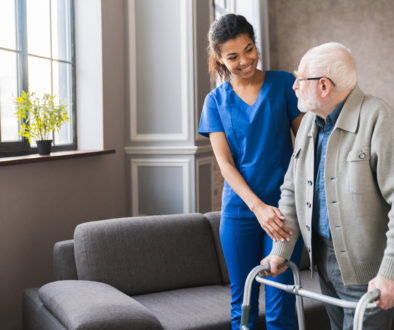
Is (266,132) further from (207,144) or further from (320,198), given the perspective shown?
(207,144)

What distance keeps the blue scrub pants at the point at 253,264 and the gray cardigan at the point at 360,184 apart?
46 centimetres

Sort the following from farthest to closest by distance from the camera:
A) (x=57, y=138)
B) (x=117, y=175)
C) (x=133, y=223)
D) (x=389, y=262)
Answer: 1. (x=117, y=175)
2. (x=57, y=138)
3. (x=133, y=223)
4. (x=389, y=262)

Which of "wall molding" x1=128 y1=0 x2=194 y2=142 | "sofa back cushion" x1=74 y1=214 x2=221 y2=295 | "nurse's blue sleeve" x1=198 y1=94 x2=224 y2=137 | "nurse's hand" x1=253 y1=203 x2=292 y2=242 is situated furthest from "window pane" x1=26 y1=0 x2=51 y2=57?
"nurse's hand" x1=253 y1=203 x2=292 y2=242

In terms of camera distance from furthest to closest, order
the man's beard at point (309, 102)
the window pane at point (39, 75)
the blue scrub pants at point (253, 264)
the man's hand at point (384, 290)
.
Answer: the window pane at point (39, 75), the blue scrub pants at point (253, 264), the man's beard at point (309, 102), the man's hand at point (384, 290)

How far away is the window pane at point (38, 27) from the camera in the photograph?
3.31m

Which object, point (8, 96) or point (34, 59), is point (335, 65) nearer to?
point (8, 96)

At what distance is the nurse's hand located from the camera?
1.75 meters

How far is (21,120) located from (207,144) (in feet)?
4.85

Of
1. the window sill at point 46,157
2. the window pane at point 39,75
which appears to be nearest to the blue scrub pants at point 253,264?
the window sill at point 46,157

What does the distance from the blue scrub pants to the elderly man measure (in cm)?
35

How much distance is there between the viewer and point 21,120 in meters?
3.20

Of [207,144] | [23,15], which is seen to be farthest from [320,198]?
[207,144]

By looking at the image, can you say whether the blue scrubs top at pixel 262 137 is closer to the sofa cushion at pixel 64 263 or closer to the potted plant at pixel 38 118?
the sofa cushion at pixel 64 263

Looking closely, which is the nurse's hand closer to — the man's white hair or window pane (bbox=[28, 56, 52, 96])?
the man's white hair
